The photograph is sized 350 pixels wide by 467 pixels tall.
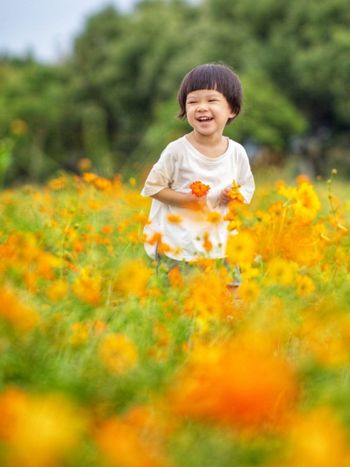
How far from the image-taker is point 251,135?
25.6m

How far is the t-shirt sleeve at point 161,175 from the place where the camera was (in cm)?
312

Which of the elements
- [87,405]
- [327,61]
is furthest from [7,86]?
[87,405]

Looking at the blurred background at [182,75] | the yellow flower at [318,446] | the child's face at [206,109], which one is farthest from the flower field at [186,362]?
the blurred background at [182,75]

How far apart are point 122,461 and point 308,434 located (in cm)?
26

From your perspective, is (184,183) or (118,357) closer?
(118,357)

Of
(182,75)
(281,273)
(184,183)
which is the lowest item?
(281,273)

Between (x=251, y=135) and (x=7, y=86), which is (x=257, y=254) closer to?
(x=251, y=135)

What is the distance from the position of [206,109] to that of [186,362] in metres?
1.54

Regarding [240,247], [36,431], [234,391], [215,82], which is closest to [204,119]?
[215,82]

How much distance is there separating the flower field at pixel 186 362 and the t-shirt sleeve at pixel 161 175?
58 centimetres

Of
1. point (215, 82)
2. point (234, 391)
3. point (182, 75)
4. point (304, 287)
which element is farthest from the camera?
point (182, 75)

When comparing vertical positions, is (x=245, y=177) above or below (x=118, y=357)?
above

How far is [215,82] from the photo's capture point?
3102 mm

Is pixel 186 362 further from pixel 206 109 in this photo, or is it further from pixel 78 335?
pixel 206 109
